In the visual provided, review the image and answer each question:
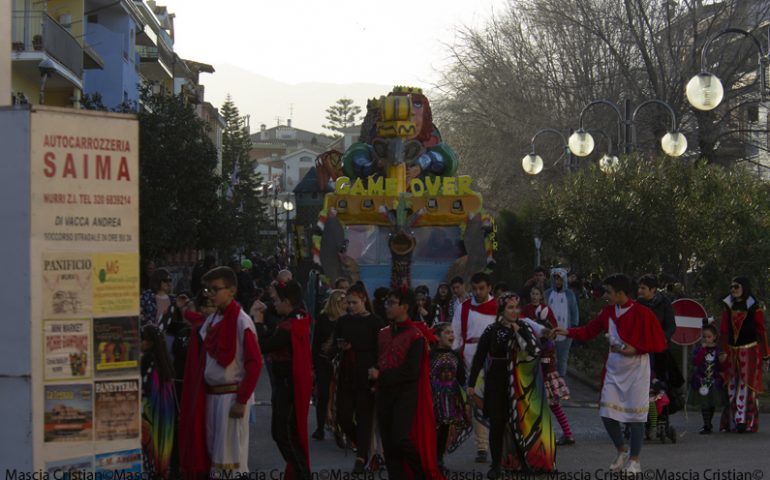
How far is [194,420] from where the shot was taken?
8.51m

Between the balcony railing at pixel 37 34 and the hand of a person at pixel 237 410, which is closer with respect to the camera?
the hand of a person at pixel 237 410

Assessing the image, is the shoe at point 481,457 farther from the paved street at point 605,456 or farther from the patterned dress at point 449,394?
the patterned dress at point 449,394

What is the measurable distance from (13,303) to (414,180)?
56.1 ft

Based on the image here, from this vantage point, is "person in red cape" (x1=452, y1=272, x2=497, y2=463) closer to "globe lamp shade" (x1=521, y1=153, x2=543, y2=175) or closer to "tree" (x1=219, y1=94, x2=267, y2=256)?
"globe lamp shade" (x1=521, y1=153, x2=543, y2=175)

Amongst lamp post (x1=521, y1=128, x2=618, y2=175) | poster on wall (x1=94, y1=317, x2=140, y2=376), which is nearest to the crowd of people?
poster on wall (x1=94, y1=317, x2=140, y2=376)

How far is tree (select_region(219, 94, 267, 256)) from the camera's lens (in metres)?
33.4

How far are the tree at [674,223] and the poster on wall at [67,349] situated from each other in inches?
592

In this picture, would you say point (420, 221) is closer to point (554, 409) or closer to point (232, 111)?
point (554, 409)

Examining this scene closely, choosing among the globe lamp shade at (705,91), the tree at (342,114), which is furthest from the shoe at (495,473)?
the tree at (342,114)

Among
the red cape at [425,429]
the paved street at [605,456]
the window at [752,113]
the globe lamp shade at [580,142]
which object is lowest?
the paved street at [605,456]

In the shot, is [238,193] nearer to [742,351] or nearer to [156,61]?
[156,61]

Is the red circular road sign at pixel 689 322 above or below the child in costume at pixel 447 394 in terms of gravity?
above

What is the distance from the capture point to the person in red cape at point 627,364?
10.5m

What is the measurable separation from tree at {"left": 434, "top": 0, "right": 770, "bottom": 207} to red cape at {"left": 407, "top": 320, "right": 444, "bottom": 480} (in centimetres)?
2429
